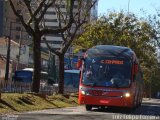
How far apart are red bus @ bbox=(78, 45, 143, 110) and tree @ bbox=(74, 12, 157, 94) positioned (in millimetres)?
26877

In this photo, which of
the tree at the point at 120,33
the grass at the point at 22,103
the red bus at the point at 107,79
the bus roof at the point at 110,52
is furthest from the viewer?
the tree at the point at 120,33

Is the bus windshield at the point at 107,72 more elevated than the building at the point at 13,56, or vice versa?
the building at the point at 13,56

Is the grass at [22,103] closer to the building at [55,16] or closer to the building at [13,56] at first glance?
the building at [55,16]

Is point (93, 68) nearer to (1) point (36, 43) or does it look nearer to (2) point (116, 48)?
(2) point (116, 48)

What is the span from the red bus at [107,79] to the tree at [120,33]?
2688cm

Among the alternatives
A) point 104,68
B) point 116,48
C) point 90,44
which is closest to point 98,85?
point 104,68

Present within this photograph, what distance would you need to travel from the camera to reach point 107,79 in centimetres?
2627

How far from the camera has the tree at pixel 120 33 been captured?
57.1 meters

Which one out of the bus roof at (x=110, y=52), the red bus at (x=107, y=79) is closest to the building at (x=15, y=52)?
the bus roof at (x=110, y=52)

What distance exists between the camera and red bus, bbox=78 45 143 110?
26016 millimetres

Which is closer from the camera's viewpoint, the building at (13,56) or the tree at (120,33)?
the tree at (120,33)

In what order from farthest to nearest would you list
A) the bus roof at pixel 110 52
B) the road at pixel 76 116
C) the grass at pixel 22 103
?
the bus roof at pixel 110 52
the grass at pixel 22 103
the road at pixel 76 116

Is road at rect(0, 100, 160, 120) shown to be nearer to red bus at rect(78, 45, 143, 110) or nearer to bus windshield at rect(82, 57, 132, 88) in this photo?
red bus at rect(78, 45, 143, 110)

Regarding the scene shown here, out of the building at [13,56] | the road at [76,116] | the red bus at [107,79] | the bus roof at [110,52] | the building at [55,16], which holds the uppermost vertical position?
the building at [55,16]
